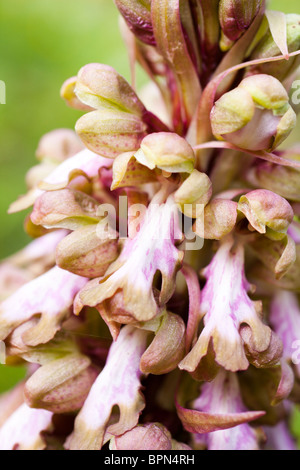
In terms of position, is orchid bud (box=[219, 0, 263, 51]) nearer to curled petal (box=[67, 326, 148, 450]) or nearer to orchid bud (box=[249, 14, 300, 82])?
orchid bud (box=[249, 14, 300, 82])

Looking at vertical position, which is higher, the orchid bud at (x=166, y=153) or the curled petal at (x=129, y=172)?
the orchid bud at (x=166, y=153)

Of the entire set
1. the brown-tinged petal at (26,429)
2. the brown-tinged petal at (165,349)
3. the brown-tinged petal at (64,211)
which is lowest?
the brown-tinged petal at (26,429)

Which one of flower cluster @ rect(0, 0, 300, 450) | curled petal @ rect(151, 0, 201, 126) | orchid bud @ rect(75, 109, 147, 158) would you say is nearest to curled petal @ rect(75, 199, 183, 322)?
flower cluster @ rect(0, 0, 300, 450)

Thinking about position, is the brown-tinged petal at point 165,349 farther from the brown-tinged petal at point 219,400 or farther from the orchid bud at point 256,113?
the orchid bud at point 256,113

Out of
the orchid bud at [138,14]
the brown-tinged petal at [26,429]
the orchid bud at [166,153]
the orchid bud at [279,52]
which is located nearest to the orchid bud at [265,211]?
the orchid bud at [166,153]

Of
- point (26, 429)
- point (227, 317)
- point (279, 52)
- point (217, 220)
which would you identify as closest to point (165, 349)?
point (227, 317)

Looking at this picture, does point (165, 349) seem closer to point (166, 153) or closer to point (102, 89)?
point (166, 153)
